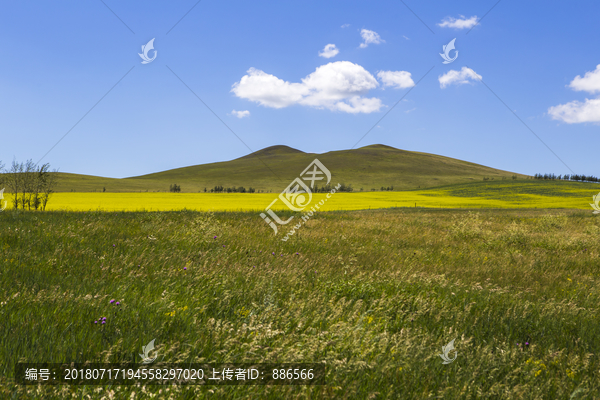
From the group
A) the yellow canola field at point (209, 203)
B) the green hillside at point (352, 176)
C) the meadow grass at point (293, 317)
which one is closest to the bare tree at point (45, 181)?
the yellow canola field at point (209, 203)

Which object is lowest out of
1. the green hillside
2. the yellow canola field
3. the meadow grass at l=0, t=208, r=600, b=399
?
the meadow grass at l=0, t=208, r=600, b=399

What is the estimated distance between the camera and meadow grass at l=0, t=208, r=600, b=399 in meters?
2.59

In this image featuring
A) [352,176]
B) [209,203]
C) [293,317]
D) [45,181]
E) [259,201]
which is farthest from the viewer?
[352,176]

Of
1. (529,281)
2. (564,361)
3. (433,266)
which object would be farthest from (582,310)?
(433,266)

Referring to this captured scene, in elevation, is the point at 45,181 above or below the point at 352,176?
below

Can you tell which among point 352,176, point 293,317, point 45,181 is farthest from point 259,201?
point 352,176

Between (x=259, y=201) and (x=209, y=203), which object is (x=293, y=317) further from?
(x=259, y=201)

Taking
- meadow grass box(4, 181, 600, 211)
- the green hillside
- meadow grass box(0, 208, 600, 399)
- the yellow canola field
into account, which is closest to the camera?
meadow grass box(0, 208, 600, 399)

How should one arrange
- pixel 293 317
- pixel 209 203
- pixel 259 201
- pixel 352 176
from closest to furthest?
1. pixel 293 317
2. pixel 209 203
3. pixel 259 201
4. pixel 352 176

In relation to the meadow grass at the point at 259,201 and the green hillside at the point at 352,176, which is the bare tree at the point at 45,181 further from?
the green hillside at the point at 352,176

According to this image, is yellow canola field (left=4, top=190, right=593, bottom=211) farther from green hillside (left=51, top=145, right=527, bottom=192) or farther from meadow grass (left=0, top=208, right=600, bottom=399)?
green hillside (left=51, top=145, right=527, bottom=192)

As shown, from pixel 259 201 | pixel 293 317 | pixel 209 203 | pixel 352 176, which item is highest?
pixel 352 176

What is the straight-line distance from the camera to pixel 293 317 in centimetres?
364

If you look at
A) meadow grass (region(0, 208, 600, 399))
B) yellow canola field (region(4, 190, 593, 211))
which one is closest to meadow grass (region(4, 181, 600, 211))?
yellow canola field (region(4, 190, 593, 211))
